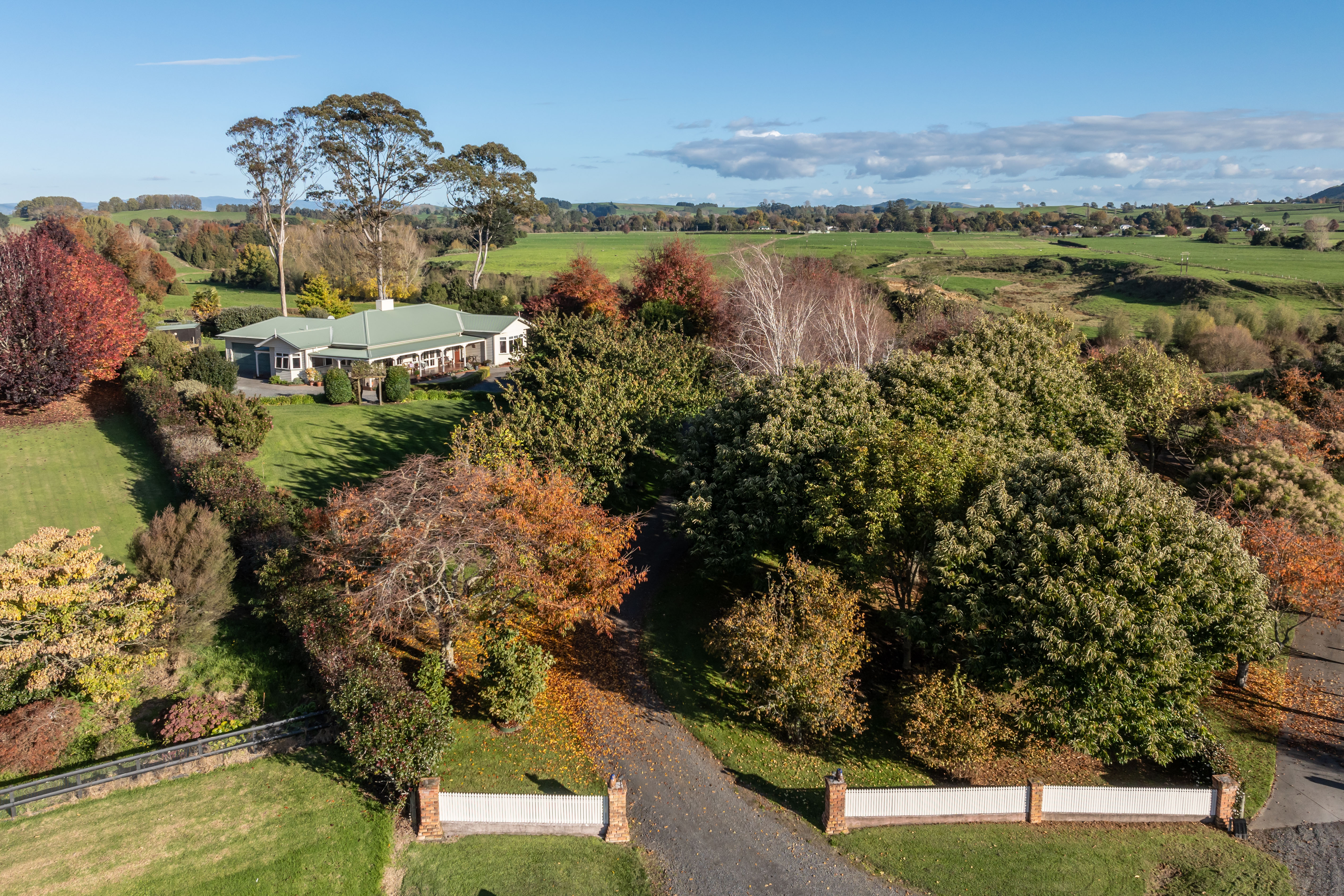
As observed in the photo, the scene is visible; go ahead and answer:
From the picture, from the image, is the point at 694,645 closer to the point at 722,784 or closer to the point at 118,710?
the point at 722,784

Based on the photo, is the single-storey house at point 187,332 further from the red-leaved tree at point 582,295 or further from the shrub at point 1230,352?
the shrub at point 1230,352

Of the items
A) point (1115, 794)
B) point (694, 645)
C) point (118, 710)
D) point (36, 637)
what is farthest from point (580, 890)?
point (36, 637)

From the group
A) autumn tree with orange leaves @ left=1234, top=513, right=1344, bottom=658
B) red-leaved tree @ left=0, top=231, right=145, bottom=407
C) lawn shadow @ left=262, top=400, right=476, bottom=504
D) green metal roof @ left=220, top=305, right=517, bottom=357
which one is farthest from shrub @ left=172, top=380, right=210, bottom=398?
autumn tree with orange leaves @ left=1234, top=513, right=1344, bottom=658

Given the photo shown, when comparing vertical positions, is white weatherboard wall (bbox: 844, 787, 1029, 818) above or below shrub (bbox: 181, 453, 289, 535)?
below

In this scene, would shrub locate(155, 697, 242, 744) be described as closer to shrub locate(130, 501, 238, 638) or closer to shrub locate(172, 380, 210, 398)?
shrub locate(130, 501, 238, 638)

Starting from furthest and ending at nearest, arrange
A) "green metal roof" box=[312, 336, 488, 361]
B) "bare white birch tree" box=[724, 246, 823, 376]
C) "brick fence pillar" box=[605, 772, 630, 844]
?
"green metal roof" box=[312, 336, 488, 361], "bare white birch tree" box=[724, 246, 823, 376], "brick fence pillar" box=[605, 772, 630, 844]

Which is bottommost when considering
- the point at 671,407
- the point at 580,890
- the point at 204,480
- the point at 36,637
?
the point at 580,890

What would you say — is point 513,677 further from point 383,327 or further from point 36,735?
point 383,327
